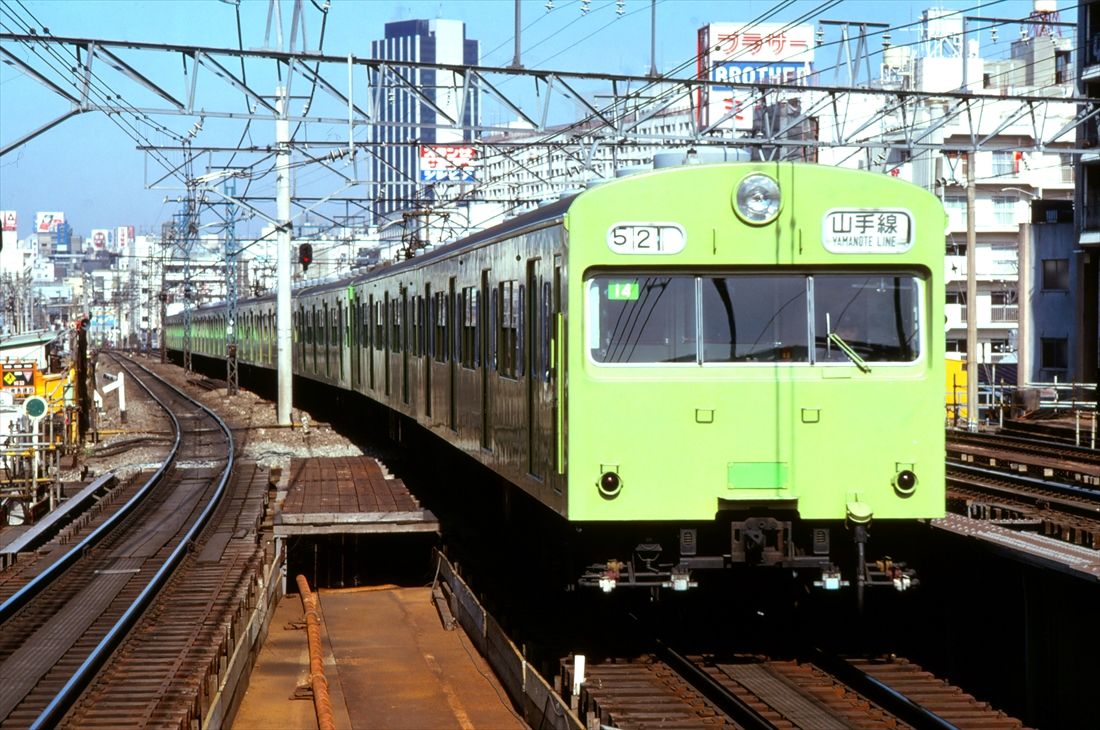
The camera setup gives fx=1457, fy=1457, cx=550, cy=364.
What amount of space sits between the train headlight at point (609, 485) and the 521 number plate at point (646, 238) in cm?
126

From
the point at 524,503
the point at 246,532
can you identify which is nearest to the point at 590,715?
the point at 524,503

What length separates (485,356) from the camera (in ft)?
37.1

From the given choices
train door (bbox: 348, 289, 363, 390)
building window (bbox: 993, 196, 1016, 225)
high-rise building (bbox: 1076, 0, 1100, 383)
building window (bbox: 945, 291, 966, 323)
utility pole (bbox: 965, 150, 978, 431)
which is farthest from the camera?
building window (bbox: 993, 196, 1016, 225)

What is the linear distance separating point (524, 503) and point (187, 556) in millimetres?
4778

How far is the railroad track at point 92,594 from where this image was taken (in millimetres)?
9016

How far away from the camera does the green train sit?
8.20 metres

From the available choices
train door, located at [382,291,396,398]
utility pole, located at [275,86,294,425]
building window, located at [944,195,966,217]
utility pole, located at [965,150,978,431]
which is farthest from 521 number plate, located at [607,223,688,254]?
building window, located at [944,195,966,217]

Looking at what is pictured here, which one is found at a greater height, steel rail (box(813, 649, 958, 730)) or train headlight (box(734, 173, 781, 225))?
train headlight (box(734, 173, 781, 225))

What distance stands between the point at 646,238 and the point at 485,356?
3.29 metres

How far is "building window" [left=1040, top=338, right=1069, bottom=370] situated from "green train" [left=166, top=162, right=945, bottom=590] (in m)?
30.7

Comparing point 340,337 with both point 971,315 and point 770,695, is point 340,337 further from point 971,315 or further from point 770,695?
point 770,695

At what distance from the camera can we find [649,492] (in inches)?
323

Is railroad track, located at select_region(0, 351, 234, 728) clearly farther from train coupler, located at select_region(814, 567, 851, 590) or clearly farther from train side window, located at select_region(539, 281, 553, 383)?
train coupler, located at select_region(814, 567, 851, 590)

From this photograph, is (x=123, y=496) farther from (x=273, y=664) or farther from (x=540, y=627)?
(x=540, y=627)
